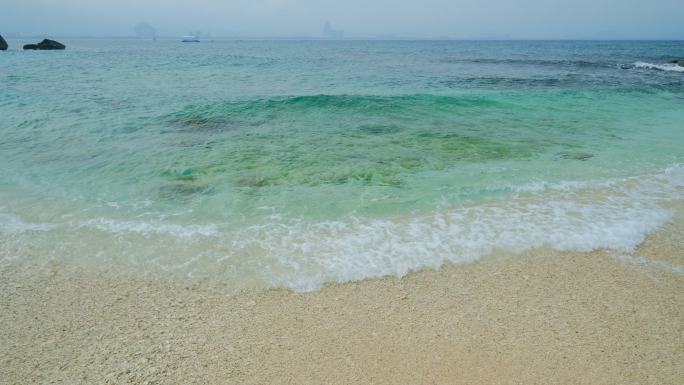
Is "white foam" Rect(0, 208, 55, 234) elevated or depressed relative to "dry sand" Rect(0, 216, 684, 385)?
elevated

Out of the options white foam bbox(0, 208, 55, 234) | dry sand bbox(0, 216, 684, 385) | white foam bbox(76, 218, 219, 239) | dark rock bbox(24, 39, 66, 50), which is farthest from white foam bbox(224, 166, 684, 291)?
dark rock bbox(24, 39, 66, 50)

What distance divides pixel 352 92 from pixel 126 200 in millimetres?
14404

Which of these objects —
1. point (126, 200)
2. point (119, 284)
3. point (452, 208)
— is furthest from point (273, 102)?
point (119, 284)

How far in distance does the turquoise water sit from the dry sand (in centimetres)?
43

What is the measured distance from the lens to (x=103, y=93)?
62.0 ft

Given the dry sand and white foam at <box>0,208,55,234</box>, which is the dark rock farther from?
the dry sand

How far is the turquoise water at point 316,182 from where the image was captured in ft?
17.7

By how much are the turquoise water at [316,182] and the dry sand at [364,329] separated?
43 centimetres

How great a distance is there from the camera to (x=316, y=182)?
803 centimetres

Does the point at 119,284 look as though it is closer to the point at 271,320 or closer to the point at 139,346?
the point at 139,346

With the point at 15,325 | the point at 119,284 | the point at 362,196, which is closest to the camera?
the point at 15,325

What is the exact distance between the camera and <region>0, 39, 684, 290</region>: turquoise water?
540 centimetres

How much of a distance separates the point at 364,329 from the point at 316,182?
14.4 feet

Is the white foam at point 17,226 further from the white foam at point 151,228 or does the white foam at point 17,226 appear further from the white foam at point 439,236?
the white foam at point 439,236
